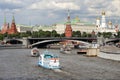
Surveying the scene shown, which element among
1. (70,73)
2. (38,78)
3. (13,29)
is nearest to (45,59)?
(70,73)

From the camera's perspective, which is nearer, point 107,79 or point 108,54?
point 107,79

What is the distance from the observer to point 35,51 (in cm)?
6731

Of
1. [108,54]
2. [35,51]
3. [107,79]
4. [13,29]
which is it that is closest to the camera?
[107,79]

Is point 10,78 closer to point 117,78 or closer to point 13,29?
point 117,78

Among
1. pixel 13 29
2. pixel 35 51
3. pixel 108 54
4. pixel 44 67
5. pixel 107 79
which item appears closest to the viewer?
pixel 107 79

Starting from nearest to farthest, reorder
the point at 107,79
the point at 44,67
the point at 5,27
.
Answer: the point at 107,79, the point at 44,67, the point at 5,27

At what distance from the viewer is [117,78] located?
3341cm

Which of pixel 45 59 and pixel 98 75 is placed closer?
pixel 98 75

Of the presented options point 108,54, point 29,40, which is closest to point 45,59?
point 108,54

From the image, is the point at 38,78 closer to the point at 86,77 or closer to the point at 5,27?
the point at 86,77

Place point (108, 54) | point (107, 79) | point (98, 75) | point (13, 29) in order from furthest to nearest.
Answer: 1. point (13, 29)
2. point (108, 54)
3. point (98, 75)
4. point (107, 79)

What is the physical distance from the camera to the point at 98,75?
35.7 metres

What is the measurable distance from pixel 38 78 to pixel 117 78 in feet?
24.5

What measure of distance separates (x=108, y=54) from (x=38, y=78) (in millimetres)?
25896
